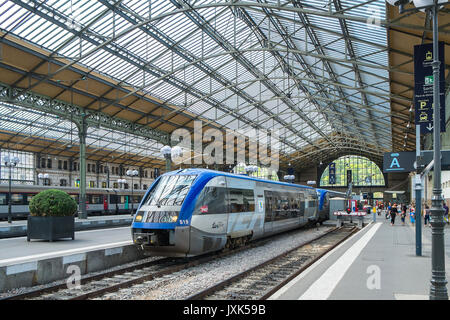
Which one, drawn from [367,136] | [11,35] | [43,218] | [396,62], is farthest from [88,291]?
[367,136]

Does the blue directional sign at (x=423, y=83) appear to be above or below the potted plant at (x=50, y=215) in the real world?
above

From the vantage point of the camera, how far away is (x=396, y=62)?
2328 cm

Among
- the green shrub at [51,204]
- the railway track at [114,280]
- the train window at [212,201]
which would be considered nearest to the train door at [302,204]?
the train window at [212,201]

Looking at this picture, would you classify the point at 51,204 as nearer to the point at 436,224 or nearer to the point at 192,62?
the point at 436,224

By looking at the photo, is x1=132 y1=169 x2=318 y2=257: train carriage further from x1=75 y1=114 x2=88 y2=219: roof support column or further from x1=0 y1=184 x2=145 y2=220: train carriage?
x1=0 y1=184 x2=145 y2=220: train carriage

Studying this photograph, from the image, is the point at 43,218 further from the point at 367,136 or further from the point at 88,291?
the point at 367,136

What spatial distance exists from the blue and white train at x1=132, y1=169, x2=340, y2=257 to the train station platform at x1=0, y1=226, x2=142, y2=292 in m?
1.00

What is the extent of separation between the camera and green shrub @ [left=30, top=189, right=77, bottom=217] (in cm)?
1577

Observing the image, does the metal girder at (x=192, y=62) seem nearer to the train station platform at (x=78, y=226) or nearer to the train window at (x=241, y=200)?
the train station platform at (x=78, y=226)

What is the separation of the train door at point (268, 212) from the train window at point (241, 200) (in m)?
1.71

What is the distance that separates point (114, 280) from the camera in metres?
9.89

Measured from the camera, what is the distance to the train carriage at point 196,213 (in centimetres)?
1152

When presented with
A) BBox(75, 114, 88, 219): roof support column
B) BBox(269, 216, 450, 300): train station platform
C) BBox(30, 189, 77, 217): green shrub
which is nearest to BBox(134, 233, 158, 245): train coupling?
BBox(269, 216, 450, 300): train station platform

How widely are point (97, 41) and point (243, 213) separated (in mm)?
14427
